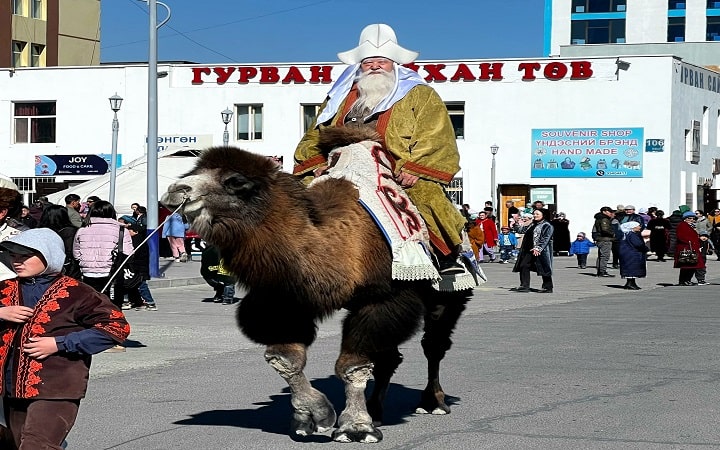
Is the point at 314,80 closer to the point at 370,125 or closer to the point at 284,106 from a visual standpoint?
the point at 284,106

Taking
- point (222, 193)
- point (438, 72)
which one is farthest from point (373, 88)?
point (438, 72)

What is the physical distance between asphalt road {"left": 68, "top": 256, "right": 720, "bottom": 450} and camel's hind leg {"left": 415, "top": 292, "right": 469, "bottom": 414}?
0.13 metres

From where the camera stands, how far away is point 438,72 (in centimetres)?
4791

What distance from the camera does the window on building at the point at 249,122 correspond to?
164 feet

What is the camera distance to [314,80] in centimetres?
4894

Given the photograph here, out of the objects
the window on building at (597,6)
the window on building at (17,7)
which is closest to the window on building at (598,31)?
the window on building at (597,6)

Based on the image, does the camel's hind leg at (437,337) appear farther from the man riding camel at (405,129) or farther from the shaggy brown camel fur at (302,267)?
the shaggy brown camel fur at (302,267)

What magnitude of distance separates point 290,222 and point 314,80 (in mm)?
42189

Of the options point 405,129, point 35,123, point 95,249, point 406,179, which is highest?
point 35,123

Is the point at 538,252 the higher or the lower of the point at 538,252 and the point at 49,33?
the lower

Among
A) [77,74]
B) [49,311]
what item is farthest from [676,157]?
[49,311]

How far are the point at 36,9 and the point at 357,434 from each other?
6728 cm

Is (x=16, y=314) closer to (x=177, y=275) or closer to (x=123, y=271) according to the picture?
(x=123, y=271)

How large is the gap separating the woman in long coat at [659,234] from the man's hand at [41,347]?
3383 centimetres
